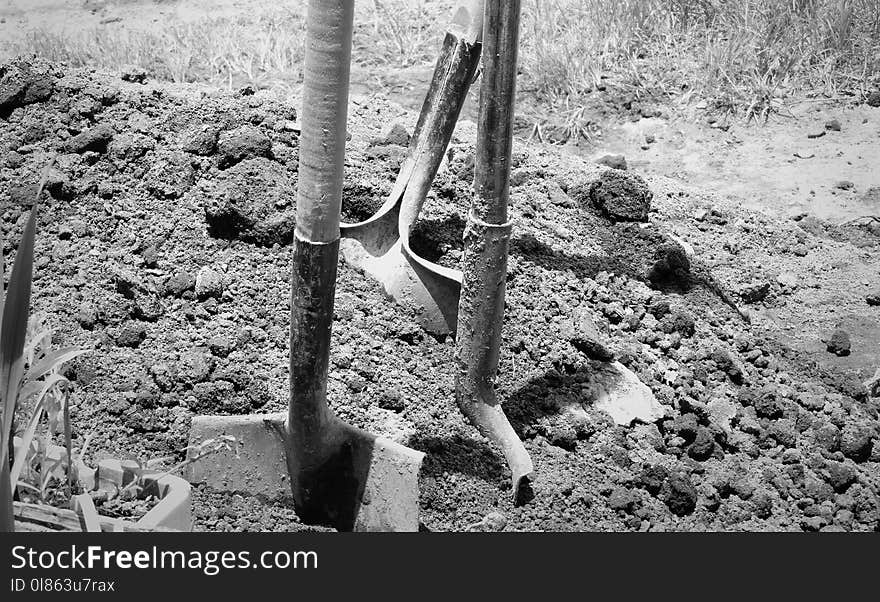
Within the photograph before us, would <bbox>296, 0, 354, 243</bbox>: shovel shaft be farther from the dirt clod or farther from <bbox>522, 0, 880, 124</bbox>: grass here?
<bbox>522, 0, 880, 124</bbox>: grass

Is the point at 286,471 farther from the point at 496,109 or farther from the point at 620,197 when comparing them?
the point at 620,197

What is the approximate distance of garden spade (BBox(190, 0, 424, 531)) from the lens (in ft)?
7.41

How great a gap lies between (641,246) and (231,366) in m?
1.61

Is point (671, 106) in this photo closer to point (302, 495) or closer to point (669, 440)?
point (669, 440)

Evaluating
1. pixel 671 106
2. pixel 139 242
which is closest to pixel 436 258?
pixel 139 242

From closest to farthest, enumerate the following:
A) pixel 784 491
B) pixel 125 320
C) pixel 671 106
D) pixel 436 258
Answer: pixel 784 491, pixel 125 320, pixel 436 258, pixel 671 106

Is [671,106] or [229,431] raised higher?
[671,106]

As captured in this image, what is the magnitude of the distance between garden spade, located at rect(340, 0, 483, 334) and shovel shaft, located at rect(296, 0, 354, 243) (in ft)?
2.97

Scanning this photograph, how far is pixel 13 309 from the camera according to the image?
1.82 metres

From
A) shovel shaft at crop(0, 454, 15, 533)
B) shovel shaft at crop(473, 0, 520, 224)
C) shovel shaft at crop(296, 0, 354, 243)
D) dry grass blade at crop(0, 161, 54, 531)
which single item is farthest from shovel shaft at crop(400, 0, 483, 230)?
shovel shaft at crop(0, 454, 15, 533)

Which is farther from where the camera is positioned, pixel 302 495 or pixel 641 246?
pixel 641 246

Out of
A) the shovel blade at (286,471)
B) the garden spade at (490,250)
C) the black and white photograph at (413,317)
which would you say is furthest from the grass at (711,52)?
the shovel blade at (286,471)

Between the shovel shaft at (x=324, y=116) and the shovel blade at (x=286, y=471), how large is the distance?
0.59 meters

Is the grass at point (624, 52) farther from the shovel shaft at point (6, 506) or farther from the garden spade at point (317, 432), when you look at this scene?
the shovel shaft at point (6, 506)
